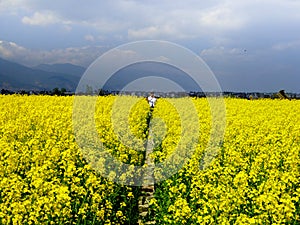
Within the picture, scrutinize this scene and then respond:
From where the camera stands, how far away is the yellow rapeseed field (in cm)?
623

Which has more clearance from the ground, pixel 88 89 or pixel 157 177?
pixel 88 89

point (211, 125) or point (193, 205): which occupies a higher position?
point (211, 125)

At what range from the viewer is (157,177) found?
10.7m

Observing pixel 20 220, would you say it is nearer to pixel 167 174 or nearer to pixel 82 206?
pixel 82 206

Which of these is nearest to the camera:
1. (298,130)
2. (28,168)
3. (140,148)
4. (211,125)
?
(28,168)

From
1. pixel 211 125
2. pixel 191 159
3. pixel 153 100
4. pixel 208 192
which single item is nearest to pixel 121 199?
pixel 191 159

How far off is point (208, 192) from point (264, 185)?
878 millimetres

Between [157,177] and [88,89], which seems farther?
[88,89]

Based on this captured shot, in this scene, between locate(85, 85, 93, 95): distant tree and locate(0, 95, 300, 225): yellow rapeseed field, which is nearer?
locate(0, 95, 300, 225): yellow rapeseed field

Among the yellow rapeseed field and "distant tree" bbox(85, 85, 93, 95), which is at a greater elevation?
"distant tree" bbox(85, 85, 93, 95)

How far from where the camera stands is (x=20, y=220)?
5.87 metres

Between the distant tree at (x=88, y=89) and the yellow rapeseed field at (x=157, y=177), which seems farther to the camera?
the distant tree at (x=88, y=89)

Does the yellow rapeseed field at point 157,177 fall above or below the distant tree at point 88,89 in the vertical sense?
below

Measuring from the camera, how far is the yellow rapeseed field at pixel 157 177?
6234mm
